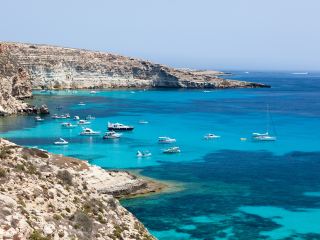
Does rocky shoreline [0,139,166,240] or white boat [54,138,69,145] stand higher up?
rocky shoreline [0,139,166,240]

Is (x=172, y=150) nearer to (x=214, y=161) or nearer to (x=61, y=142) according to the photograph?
(x=214, y=161)

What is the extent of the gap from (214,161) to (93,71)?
378 feet

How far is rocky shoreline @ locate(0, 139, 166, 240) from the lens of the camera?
57.9 ft

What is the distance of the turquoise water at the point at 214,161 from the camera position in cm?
3525

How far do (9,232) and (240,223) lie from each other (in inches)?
814

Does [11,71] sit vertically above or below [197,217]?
above

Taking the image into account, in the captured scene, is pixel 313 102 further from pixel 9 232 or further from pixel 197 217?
pixel 9 232

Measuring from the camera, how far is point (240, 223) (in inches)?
1373

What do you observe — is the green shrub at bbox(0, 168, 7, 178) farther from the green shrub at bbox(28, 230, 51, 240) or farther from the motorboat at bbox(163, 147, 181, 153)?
the motorboat at bbox(163, 147, 181, 153)

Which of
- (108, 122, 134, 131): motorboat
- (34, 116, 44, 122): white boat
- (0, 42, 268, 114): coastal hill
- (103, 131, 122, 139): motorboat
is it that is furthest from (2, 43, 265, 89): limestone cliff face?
(103, 131, 122, 139): motorboat

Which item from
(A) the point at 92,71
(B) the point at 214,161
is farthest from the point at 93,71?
(B) the point at 214,161

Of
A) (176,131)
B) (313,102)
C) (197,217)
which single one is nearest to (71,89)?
(313,102)

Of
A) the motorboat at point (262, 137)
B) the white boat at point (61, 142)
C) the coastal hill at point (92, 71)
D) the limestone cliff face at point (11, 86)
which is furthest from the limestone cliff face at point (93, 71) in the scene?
the motorboat at point (262, 137)

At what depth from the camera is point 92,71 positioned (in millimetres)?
167125
